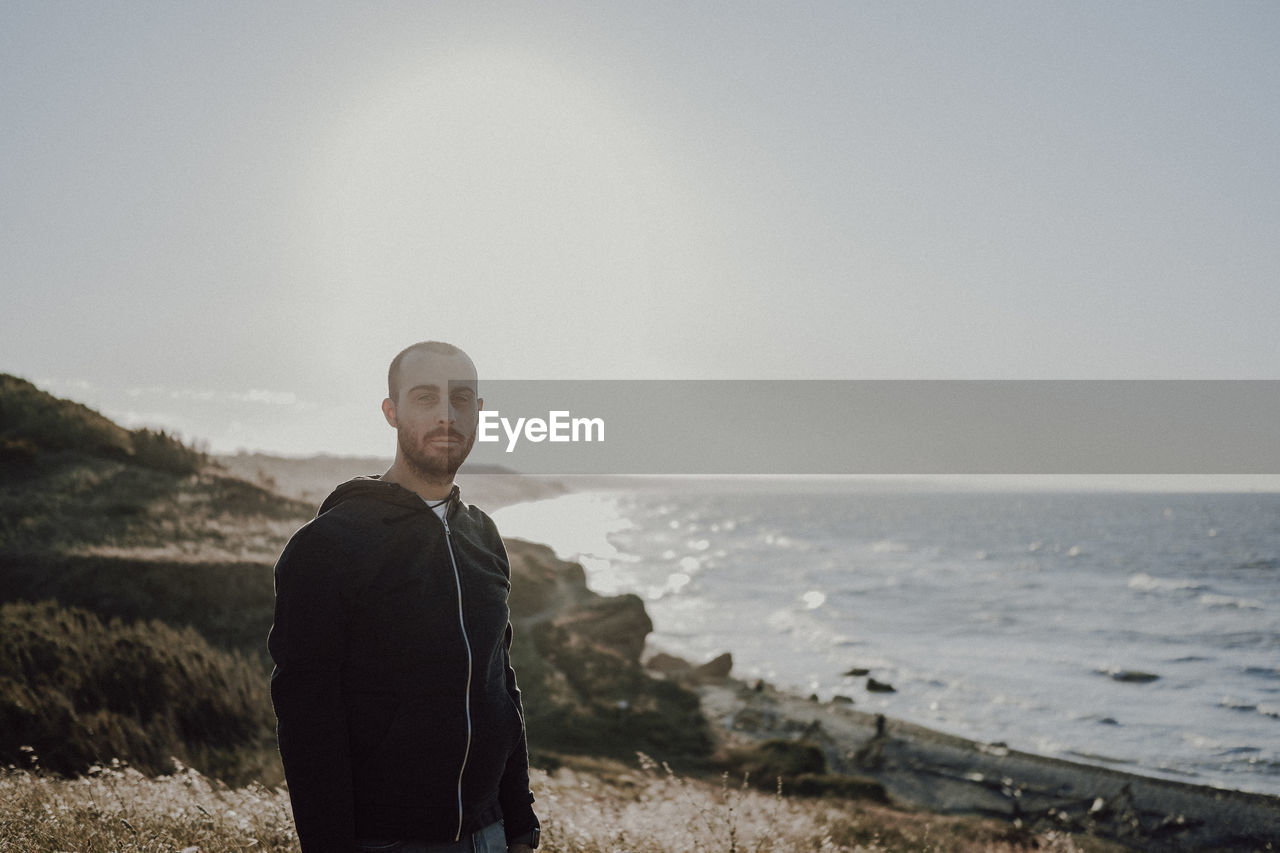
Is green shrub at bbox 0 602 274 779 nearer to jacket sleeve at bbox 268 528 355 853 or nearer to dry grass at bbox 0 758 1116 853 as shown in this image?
dry grass at bbox 0 758 1116 853

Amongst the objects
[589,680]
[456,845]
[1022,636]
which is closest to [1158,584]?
[1022,636]

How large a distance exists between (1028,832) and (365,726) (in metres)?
16.8

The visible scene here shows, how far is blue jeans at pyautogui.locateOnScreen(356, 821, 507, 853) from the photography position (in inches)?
100

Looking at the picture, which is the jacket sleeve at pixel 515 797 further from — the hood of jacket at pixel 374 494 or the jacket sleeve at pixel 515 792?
the hood of jacket at pixel 374 494

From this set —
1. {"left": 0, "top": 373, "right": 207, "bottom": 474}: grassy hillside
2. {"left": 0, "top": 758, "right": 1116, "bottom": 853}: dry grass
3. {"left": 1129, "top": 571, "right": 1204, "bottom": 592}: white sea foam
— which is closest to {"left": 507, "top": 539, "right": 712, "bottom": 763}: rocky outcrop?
{"left": 0, "top": 758, "right": 1116, "bottom": 853}: dry grass

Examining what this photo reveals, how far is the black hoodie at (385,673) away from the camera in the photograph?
7.84ft

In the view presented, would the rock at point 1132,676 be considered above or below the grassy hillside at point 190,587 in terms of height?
below

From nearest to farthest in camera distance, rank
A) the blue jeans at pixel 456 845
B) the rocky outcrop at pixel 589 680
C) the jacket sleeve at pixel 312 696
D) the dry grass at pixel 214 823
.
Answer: the jacket sleeve at pixel 312 696 → the blue jeans at pixel 456 845 → the dry grass at pixel 214 823 → the rocky outcrop at pixel 589 680

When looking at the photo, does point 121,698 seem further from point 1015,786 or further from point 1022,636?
point 1022,636

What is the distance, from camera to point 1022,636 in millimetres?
39531

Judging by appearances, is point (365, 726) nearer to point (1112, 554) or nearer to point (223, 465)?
point (223, 465)

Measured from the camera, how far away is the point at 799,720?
79.2 ft

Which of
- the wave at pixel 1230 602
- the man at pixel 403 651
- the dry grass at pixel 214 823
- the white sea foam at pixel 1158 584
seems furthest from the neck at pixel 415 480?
the white sea foam at pixel 1158 584

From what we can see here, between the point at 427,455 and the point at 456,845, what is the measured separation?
1.37 metres
